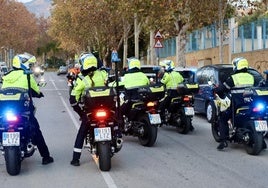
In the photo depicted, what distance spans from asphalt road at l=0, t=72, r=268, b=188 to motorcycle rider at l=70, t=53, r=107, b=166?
1.18ft

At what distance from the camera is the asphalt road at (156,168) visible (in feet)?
24.6

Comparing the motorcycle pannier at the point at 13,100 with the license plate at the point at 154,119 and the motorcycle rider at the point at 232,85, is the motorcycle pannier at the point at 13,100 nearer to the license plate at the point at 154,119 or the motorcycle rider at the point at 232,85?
the license plate at the point at 154,119

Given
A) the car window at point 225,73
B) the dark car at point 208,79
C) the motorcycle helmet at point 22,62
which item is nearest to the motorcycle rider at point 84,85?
the motorcycle helmet at point 22,62

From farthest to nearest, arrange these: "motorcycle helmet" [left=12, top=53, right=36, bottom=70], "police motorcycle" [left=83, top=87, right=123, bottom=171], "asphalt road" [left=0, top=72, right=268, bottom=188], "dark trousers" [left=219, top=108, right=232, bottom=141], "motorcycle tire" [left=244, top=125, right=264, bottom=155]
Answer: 1. "dark trousers" [left=219, top=108, right=232, bottom=141]
2. "motorcycle tire" [left=244, top=125, right=264, bottom=155]
3. "motorcycle helmet" [left=12, top=53, right=36, bottom=70]
4. "police motorcycle" [left=83, top=87, right=123, bottom=171]
5. "asphalt road" [left=0, top=72, right=268, bottom=188]

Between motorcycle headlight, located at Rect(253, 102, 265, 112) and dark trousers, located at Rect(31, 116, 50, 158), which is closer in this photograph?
dark trousers, located at Rect(31, 116, 50, 158)

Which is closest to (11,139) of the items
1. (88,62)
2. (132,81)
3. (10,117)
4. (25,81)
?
(10,117)

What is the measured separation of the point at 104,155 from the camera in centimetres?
816

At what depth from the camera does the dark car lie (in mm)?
14630

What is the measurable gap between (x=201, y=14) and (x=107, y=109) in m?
17.9

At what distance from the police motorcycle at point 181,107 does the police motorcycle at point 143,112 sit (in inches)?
70.7

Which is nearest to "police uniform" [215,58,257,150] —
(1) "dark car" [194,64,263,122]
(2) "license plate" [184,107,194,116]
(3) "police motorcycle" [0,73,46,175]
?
(2) "license plate" [184,107,194,116]

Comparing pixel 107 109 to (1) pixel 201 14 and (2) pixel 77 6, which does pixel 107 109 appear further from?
(2) pixel 77 6

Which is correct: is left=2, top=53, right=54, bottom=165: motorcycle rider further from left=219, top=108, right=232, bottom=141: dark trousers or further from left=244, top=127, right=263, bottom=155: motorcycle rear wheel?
left=244, top=127, right=263, bottom=155: motorcycle rear wheel

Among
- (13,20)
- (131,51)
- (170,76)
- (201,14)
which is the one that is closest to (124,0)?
(201,14)
